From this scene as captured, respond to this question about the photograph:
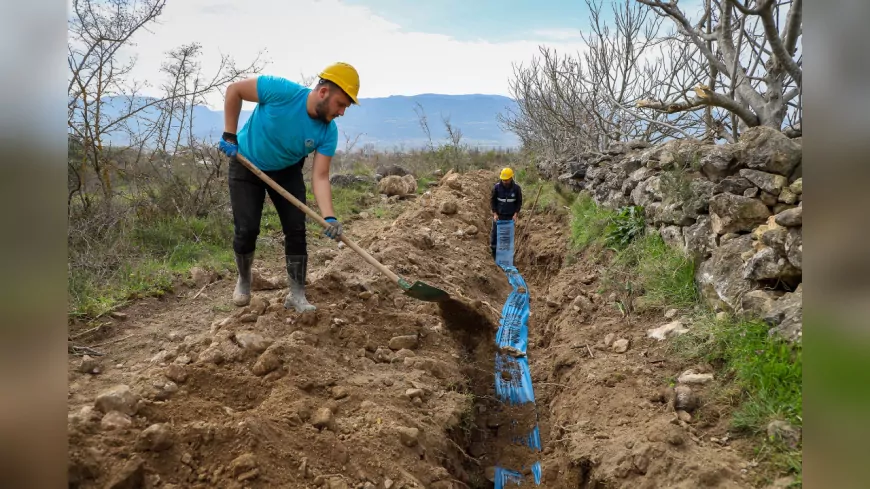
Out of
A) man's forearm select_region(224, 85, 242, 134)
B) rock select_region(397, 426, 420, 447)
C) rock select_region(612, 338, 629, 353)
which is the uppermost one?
man's forearm select_region(224, 85, 242, 134)

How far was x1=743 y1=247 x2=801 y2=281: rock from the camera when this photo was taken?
3049mm

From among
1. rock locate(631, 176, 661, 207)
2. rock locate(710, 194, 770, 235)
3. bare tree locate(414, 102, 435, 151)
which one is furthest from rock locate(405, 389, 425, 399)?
bare tree locate(414, 102, 435, 151)

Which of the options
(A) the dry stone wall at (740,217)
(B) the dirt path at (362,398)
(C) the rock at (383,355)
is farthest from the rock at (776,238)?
(C) the rock at (383,355)

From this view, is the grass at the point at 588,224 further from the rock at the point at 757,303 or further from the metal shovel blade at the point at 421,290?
the rock at the point at 757,303

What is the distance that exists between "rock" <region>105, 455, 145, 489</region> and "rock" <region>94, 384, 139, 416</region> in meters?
0.34

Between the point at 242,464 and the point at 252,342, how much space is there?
1.17m

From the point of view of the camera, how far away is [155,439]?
2.21 metres

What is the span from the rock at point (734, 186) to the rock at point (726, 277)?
1.29 feet

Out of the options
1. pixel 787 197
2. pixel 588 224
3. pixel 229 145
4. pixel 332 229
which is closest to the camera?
pixel 787 197

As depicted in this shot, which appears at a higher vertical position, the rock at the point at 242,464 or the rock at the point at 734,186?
the rock at the point at 734,186

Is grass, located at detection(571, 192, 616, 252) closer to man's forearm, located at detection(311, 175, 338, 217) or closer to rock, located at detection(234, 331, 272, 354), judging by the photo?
man's forearm, located at detection(311, 175, 338, 217)

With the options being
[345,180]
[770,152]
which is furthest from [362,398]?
[345,180]

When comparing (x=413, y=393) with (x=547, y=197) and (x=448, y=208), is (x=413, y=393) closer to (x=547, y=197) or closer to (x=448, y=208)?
(x=448, y=208)

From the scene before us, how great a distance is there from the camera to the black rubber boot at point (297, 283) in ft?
13.4
